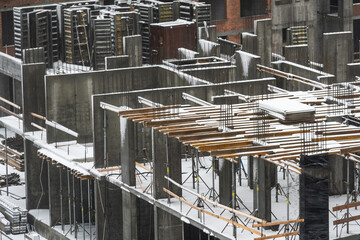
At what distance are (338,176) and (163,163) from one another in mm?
6906

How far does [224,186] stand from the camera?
2169 inches

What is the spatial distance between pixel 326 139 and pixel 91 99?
15142mm

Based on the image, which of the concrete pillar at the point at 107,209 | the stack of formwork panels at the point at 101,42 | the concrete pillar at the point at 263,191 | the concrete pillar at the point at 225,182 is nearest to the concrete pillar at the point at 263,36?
the stack of formwork panels at the point at 101,42

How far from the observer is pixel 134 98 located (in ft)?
196

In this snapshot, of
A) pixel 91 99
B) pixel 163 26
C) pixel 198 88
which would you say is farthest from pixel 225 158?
pixel 163 26

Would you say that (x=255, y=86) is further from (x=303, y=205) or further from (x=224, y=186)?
(x=303, y=205)

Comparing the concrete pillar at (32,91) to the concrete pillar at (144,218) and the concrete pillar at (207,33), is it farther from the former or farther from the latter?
the concrete pillar at (207,33)

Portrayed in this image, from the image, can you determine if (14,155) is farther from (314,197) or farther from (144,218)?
(314,197)

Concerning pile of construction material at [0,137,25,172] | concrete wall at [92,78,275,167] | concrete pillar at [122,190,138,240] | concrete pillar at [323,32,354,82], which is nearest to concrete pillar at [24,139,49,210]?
pile of construction material at [0,137,25,172]

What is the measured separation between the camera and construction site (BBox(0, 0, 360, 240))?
52000 millimetres

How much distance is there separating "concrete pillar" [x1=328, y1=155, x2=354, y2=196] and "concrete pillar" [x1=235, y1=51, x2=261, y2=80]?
8.51m

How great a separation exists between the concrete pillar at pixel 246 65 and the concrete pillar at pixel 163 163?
10.2 meters

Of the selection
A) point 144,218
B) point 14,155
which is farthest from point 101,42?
point 144,218

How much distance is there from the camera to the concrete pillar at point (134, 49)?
6781 centimetres
